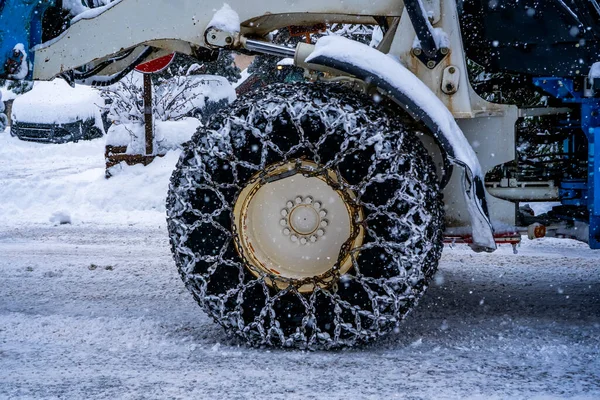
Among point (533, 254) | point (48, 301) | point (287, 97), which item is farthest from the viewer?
point (533, 254)

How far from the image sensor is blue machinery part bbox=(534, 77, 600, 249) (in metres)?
3.14

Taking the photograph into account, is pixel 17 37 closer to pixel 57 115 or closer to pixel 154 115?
pixel 154 115

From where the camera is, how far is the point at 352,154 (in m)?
2.91

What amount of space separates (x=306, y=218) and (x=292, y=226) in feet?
0.23

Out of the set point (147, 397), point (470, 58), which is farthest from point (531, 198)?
point (147, 397)

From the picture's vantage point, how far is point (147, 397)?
2455 mm

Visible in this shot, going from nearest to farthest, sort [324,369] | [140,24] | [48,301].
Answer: [324,369] → [140,24] → [48,301]

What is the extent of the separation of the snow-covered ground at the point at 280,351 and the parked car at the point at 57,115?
13.0m

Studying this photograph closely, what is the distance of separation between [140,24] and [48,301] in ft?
5.94

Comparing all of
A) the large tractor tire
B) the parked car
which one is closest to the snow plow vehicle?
the large tractor tire

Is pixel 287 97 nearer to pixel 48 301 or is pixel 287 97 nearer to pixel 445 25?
pixel 445 25

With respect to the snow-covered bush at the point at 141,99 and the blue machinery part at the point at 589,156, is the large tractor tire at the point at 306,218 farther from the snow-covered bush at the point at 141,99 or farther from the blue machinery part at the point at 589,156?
the snow-covered bush at the point at 141,99

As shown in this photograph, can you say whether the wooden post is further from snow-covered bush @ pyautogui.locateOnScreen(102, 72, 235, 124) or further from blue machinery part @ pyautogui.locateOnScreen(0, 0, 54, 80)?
blue machinery part @ pyautogui.locateOnScreen(0, 0, 54, 80)

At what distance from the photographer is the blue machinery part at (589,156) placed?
314cm
